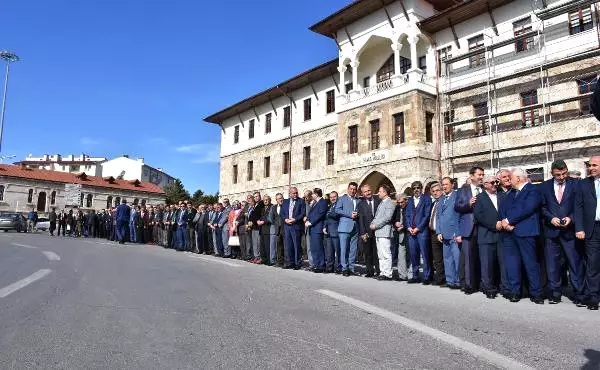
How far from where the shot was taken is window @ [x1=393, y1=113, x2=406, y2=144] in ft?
73.4

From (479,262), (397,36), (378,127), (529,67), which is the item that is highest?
(397,36)

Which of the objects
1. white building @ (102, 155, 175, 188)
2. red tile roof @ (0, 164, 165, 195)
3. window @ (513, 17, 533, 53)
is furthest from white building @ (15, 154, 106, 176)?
window @ (513, 17, 533, 53)

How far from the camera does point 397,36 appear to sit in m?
22.3

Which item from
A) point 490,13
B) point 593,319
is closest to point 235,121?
point 490,13

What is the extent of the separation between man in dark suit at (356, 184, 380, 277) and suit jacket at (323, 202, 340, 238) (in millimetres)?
636

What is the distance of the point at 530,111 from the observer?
19062mm

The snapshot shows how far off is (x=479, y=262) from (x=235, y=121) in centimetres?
3261

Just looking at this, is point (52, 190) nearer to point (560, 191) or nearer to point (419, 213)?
point (419, 213)

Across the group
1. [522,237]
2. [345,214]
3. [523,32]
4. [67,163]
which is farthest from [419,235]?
[67,163]

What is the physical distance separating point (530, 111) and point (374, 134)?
756 centimetres

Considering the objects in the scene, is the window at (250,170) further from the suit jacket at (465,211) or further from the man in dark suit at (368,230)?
the suit jacket at (465,211)

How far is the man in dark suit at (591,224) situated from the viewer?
19.8 ft

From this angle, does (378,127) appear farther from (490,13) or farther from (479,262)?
(479,262)

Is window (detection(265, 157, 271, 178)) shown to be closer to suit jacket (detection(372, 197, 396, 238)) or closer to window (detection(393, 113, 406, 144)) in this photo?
window (detection(393, 113, 406, 144))
